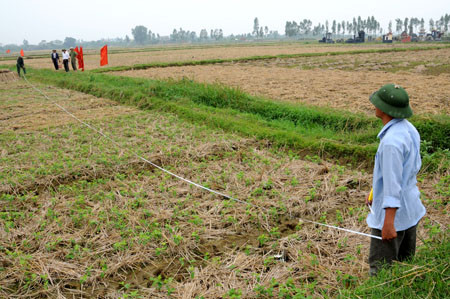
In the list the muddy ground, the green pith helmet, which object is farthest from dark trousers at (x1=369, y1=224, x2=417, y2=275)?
the green pith helmet

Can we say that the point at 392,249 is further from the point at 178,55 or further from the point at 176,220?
the point at 178,55

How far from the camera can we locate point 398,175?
2320mm

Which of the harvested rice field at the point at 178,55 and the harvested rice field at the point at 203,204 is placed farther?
the harvested rice field at the point at 178,55

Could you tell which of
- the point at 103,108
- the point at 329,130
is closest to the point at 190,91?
the point at 103,108

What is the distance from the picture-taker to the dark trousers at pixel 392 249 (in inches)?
99.7

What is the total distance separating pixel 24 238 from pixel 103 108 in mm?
6998

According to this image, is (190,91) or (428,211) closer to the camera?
(428,211)

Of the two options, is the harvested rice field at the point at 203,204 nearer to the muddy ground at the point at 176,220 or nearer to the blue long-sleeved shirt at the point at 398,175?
the muddy ground at the point at 176,220

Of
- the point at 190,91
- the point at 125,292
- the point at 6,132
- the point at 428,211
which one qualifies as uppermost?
the point at 190,91

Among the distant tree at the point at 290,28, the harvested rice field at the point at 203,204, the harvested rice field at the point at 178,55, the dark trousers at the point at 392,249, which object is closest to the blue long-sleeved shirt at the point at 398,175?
the dark trousers at the point at 392,249

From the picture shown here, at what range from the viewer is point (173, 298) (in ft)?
9.86

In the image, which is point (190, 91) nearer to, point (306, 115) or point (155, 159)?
point (306, 115)

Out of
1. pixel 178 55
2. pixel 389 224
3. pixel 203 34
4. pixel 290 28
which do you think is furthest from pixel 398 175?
pixel 203 34

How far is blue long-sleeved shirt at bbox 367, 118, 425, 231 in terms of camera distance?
231cm
